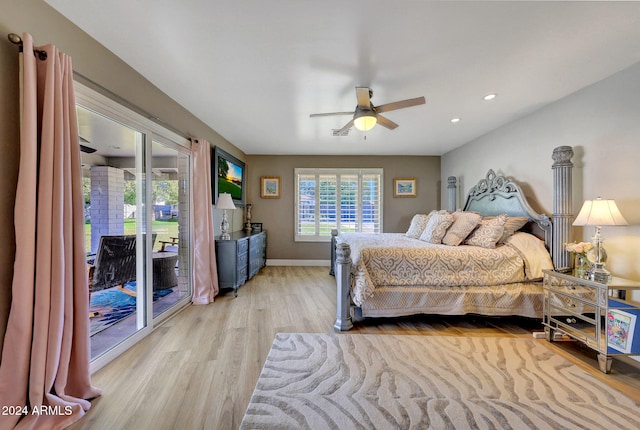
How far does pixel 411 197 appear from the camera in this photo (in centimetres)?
561

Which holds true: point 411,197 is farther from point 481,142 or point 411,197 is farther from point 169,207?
point 169,207

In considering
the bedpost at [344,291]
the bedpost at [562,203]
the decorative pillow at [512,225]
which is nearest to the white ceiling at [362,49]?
the bedpost at [562,203]

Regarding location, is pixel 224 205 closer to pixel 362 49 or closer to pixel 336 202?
pixel 336 202

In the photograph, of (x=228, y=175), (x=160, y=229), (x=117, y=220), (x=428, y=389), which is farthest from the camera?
(x=228, y=175)

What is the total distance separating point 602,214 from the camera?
6.71 feet

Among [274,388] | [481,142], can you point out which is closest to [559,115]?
[481,142]

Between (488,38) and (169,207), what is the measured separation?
3.59 m

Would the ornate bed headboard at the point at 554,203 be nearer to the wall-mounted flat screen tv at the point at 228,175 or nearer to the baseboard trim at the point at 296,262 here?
the baseboard trim at the point at 296,262

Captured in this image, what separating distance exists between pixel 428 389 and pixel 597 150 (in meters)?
2.72

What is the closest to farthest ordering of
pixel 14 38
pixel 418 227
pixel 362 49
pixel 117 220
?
pixel 14 38
pixel 362 49
pixel 117 220
pixel 418 227

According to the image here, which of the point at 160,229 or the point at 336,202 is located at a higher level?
the point at 336,202

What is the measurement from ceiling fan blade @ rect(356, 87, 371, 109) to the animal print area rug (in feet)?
7.54

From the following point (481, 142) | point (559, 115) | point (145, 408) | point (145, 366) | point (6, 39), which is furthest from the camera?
point (481, 142)

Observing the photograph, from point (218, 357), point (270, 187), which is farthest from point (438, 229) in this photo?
point (270, 187)
